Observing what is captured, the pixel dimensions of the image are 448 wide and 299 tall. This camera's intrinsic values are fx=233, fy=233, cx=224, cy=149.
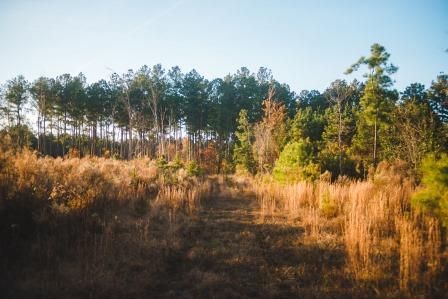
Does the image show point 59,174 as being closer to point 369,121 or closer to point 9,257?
point 9,257

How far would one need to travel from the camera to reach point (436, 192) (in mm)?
4609

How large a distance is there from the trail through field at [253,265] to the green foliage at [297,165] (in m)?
4.40

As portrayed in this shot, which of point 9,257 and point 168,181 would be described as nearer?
point 9,257

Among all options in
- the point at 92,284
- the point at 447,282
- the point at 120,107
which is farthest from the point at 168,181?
the point at 120,107

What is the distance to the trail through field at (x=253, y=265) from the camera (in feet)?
11.4

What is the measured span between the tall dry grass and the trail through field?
449 millimetres

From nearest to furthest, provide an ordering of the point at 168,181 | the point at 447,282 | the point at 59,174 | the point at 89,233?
the point at 447,282 → the point at 89,233 → the point at 59,174 → the point at 168,181

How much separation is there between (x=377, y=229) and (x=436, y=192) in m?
1.37

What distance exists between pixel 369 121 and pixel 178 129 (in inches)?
1262

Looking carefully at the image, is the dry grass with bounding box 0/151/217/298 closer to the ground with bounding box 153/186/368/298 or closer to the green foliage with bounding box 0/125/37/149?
the ground with bounding box 153/186/368/298

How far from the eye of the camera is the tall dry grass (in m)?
3.61

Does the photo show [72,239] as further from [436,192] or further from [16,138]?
[16,138]

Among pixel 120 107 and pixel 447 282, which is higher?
pixel 120 107

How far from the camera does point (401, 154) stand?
14320 millimetres
